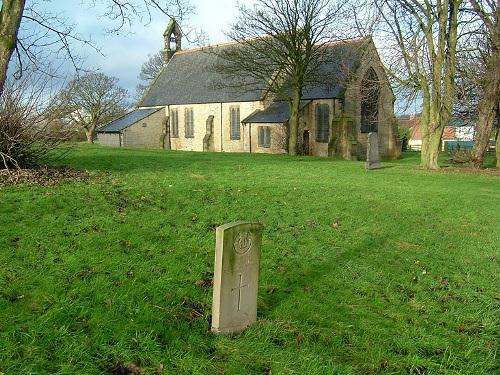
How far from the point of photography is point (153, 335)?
4.16 meters

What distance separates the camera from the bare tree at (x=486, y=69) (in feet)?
72.5

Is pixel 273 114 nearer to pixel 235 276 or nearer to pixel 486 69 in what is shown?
pixel 486 69

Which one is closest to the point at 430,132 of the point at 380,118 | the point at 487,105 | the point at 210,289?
the point at 487,105

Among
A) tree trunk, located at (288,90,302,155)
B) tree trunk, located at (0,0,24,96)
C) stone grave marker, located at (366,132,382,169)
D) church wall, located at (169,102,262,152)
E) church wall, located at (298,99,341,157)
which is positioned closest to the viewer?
tree trunk, located at (0,0,24,96)

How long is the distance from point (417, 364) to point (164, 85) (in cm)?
4978

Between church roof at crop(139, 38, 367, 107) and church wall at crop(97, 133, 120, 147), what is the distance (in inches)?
291

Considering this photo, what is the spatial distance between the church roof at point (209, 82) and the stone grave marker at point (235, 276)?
96.8ft

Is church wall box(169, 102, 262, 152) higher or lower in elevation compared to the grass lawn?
higher

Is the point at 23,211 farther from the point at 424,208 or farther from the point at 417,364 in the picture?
the point at 424,208

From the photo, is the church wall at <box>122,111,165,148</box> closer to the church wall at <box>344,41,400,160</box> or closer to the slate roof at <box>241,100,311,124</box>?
the slate roof at <box>241,100,311,124</box>

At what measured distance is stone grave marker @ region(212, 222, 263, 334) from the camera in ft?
14.2

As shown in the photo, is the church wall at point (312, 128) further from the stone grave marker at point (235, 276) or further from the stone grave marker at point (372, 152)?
the stone grave marker at point (235, 276)

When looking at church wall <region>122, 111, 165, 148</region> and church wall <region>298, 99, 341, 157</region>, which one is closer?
church wall <region>298, 99, 341, 157</region>

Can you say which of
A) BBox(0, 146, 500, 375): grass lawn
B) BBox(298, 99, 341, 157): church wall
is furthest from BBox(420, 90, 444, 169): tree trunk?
BBox(0, 146, 500, 375): grass lawn
